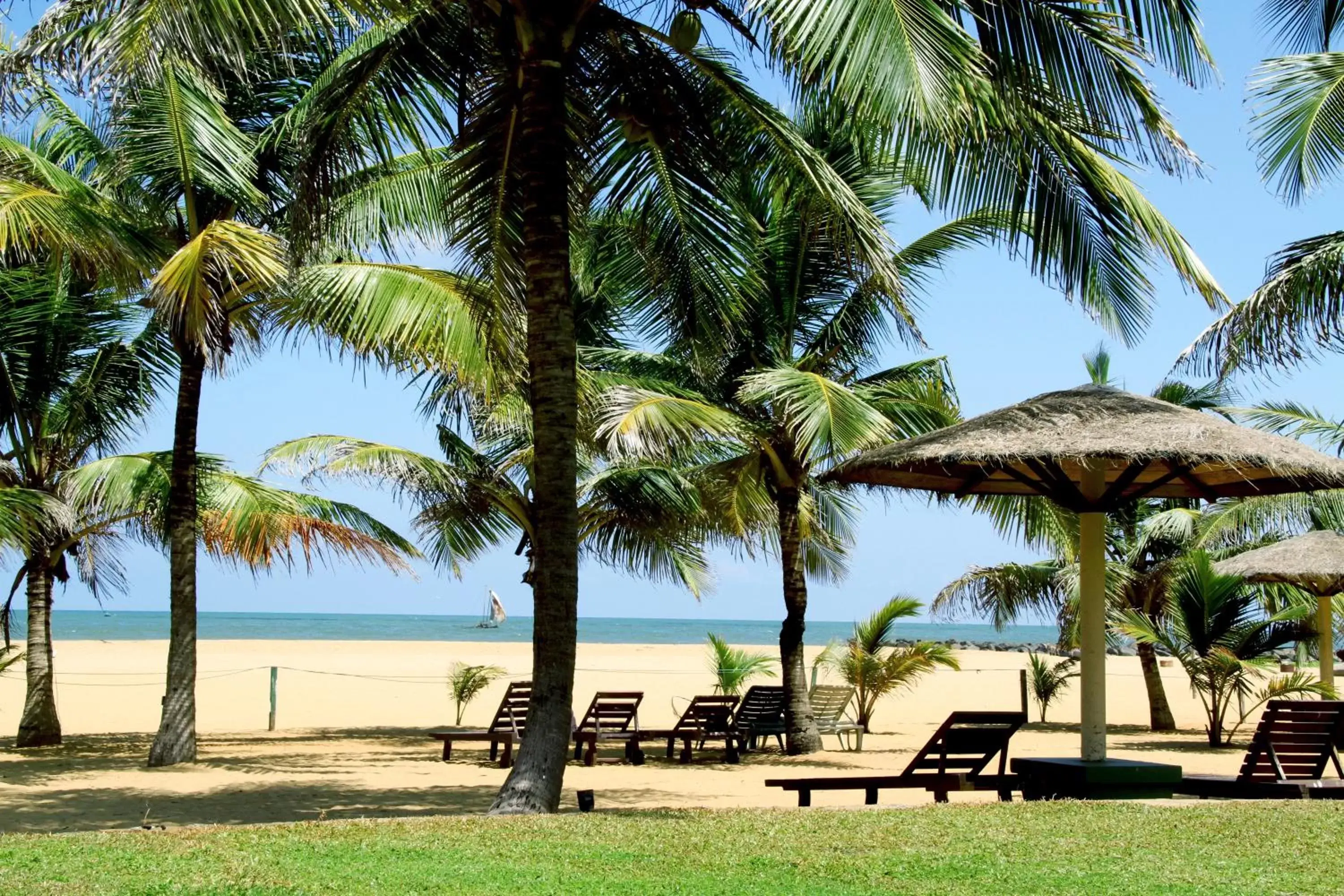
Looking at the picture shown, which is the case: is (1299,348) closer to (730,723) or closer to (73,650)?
(730,723)

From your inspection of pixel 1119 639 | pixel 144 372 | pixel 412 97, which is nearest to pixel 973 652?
pixel 1119 639

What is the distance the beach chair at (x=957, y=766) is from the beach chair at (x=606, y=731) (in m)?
4.43

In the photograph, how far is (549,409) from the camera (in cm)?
823

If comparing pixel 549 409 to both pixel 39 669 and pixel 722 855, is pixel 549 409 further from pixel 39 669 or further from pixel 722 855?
pixel 39 669

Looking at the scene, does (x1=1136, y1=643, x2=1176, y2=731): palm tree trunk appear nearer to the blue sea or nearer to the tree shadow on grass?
the tree shadow on grass

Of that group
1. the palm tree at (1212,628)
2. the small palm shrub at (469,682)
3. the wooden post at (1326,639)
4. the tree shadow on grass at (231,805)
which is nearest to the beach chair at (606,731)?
the tree shadow on grass at (231,805)

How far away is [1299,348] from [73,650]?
149 ft

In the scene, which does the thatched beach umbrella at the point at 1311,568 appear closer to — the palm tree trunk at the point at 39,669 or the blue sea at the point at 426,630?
the palm tree trunk at the point at 39,669

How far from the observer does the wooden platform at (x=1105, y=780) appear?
8.52 meters

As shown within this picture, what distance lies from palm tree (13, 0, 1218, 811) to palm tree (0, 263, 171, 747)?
5.46m

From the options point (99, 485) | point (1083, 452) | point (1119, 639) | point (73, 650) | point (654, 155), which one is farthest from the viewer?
point (73, 650)

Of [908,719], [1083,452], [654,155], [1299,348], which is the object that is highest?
[654,155]

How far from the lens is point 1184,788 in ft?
29.6

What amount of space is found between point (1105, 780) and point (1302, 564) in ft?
24.1
